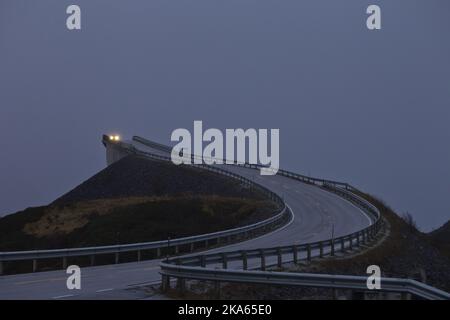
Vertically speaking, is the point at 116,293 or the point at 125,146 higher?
the point at 125,146

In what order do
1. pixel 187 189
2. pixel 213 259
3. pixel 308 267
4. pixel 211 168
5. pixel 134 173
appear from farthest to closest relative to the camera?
pixel 134 173
pixel 211 168
pixel 187 189
pixel 308 267
pixel 213 259

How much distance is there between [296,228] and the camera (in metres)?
48.1

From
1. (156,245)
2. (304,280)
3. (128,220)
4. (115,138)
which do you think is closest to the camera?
(304,280)

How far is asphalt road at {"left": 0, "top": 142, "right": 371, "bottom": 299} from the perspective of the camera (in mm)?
18078

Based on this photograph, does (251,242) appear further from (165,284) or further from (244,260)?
(165,284)

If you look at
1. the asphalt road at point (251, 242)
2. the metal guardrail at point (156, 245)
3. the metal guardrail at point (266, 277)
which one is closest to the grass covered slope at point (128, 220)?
the metal guardrail at point (156, 245)

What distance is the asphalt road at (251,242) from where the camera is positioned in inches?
712

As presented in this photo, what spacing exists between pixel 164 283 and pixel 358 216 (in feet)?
130

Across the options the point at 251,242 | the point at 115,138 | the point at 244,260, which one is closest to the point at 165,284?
the point at 244,260

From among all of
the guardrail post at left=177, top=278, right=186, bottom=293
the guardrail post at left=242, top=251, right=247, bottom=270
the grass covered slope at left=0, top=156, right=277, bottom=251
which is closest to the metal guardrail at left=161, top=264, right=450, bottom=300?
the guardrail post at left=177, top=278, right=186, bottom=293

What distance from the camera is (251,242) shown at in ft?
128
